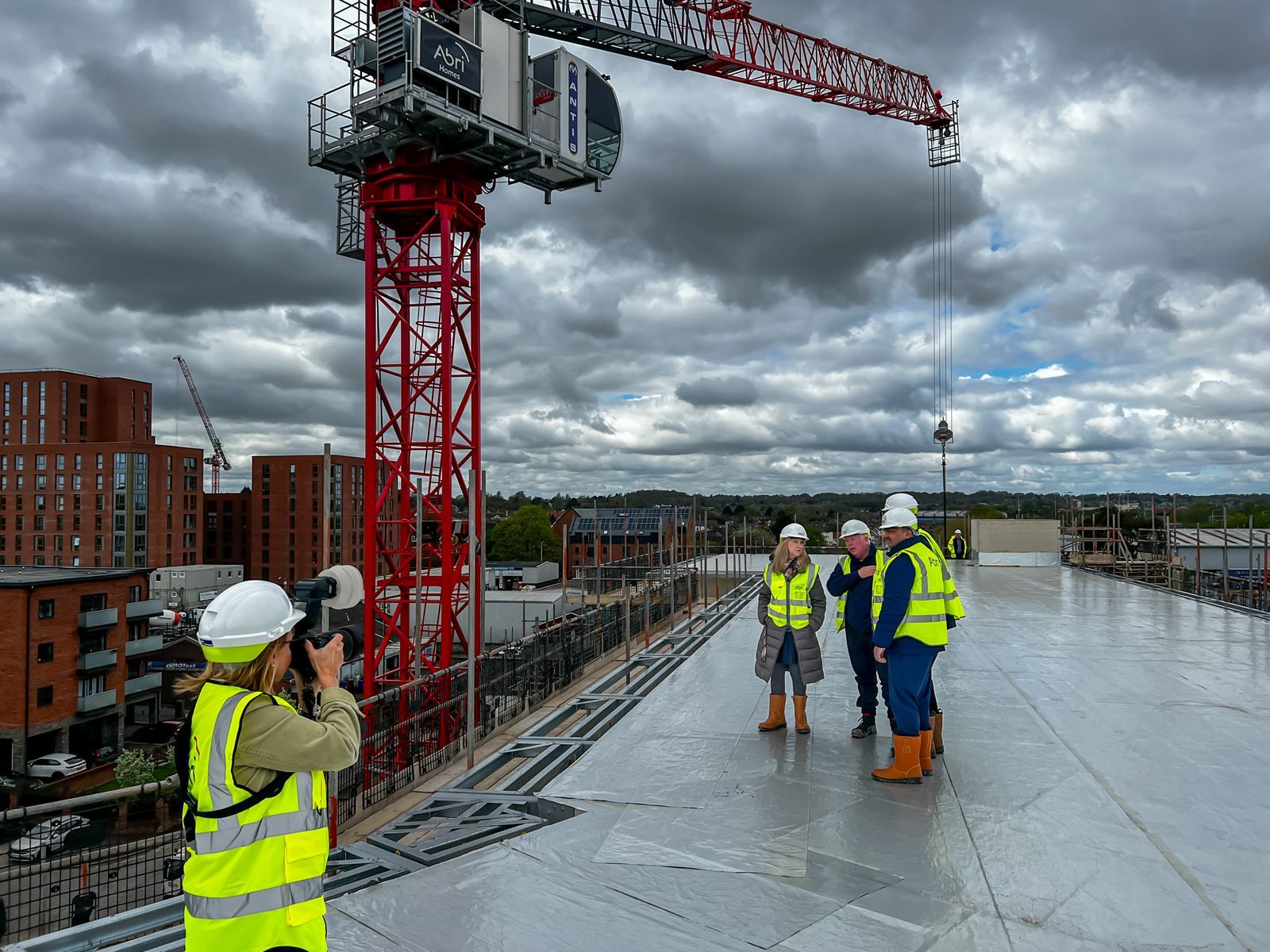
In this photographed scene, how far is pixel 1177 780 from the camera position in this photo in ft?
17.3

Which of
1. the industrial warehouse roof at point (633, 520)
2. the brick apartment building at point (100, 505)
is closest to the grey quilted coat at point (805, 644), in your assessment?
the industrial warehouse roof at point (633, 520)

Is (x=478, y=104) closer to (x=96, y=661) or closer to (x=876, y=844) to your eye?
(x=876, y=844)

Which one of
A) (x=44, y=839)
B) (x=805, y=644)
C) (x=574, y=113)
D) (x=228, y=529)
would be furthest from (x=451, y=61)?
(x=228, y=529)

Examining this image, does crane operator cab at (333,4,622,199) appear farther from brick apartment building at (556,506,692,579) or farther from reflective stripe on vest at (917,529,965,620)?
brick apartment building at (556,506,692,579)

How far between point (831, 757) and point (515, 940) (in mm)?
3082

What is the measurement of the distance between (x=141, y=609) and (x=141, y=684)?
3757mm

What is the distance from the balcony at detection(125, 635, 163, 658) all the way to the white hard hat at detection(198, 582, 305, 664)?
4225 cm

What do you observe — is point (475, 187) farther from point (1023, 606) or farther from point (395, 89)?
point (1023, 606)

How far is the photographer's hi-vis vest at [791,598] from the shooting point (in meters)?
6.16

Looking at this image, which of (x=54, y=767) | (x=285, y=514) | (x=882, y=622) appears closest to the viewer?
(x=882, y=622)

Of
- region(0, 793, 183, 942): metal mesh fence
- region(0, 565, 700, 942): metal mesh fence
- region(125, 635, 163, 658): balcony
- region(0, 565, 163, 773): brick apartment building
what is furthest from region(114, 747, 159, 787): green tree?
region(125, 635, 163, 658): balcony

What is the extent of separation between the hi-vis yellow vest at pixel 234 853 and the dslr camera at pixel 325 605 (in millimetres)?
213

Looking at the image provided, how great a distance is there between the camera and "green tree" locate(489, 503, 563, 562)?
72.2 m

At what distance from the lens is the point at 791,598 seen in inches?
244
